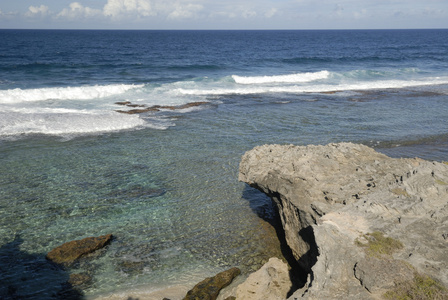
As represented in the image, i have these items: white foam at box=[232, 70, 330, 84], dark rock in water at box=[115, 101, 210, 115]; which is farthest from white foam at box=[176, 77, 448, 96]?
dark rock in water at box=[115, 101, 210, 115]

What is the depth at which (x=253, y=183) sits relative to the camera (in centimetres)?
912

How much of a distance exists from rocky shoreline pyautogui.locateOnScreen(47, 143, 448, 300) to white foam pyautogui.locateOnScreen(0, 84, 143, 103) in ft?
66.0

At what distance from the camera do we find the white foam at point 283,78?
120 feet

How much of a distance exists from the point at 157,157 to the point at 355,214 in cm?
956

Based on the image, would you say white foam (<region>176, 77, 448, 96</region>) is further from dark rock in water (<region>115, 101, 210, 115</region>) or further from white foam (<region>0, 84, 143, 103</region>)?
white foam (<region>0, 84, 143, 103</region>)

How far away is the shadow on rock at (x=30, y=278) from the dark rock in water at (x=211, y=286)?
2.16m

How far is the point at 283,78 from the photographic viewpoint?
38.4 meters

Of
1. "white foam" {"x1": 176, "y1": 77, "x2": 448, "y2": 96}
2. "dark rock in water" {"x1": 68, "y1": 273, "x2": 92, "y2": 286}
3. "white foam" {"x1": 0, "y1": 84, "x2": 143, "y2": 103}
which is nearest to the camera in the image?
"dark rock in water" {"x1": 68, "y1": 273, "x2": 92, "y2": 286}

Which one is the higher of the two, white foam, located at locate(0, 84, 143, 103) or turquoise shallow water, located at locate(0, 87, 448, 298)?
white foam, located at locate(0, 84, 143, 103)

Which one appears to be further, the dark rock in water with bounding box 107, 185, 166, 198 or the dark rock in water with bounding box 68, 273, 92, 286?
the dark rock in water with bounding box 107, 185, 166, 198

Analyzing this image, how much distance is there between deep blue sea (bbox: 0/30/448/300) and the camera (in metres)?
8.34

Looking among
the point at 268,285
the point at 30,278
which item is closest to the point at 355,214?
the point at 268,285

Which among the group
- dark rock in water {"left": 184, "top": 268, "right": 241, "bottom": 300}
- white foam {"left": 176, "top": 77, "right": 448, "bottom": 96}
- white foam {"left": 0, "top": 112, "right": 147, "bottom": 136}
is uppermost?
white foam {"left": 176, "top": 77, "right": 448, "bottom": 96}

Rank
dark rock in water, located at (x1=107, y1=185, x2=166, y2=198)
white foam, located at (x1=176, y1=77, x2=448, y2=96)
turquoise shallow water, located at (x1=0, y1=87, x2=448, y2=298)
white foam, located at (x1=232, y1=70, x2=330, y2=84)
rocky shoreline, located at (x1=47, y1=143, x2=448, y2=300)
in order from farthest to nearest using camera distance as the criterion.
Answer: white foam, located at (x1=232, y1=70, x2=330, y2=84), white foam, located at (x1=176, y1=77, x2=448, y2=96), dark rock in water, located at (x1=107, y1=185, x2=166, y2=198), turquoise shallow water, located at (x1=0, y1=87, x2=448, y2=298), rocky shoreline, located at (x1=47, y1=143, x2=448, y2=300)
